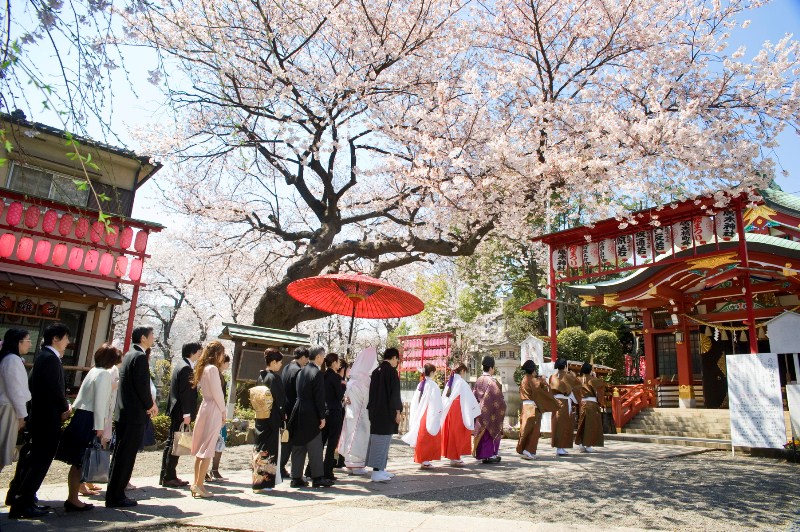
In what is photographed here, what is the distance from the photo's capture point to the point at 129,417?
202 inches

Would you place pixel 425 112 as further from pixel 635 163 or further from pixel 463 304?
pixel 463 304

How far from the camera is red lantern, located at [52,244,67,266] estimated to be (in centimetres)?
1053

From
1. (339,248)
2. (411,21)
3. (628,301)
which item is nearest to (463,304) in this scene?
(628,301)

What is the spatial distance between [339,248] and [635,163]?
244 inches

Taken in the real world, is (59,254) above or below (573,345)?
above

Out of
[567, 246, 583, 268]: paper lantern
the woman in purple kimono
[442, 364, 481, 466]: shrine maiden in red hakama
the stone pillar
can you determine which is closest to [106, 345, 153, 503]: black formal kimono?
[442, 364, 481, 466]: shrine maiden in red hakama

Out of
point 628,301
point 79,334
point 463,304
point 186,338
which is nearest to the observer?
point 79,334

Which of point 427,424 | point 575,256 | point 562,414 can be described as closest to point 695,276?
point 575,256

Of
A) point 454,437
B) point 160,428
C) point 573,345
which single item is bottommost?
point 160,428

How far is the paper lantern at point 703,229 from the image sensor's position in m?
11.2

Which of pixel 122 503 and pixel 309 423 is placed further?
pixel 309 423

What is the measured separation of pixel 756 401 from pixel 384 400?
23.3 feet

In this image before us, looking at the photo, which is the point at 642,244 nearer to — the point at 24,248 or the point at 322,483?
the point at 322,483

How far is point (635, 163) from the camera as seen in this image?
9.54 meters
